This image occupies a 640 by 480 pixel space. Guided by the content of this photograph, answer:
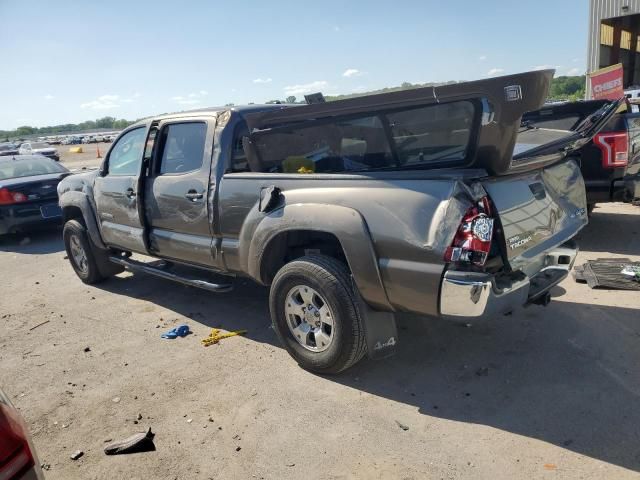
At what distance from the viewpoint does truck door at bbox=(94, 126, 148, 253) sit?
5152 mm

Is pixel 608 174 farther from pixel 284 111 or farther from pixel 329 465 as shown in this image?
pixel 329 465

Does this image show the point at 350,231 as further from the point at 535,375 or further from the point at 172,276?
the point at 172,276

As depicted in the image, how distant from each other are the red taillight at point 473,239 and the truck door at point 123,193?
3340 mm

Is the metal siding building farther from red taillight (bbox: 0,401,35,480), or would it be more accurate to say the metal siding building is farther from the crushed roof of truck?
red taillight (bbox: 0,401,35,480)

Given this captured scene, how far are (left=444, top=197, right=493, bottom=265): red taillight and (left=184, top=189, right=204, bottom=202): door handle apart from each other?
2.29 metres

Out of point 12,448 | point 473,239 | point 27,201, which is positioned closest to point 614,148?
point 473,239

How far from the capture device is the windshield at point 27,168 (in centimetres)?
958

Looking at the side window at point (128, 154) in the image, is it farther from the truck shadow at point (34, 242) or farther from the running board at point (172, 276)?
the truck shadow at point (34, 242)

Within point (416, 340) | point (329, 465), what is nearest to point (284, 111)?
point (416, 340)

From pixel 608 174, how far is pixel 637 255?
1040 mm

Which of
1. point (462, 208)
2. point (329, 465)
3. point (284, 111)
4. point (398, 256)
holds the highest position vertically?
point (284, 111)

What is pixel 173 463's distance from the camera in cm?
295

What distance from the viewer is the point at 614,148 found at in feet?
20.4

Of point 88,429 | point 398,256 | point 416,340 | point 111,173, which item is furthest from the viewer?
point 111,173
